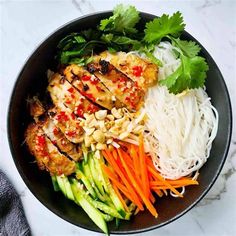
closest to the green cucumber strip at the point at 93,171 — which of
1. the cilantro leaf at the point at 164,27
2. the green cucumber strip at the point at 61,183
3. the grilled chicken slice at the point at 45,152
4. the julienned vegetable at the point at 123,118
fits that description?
the julienned vegetable at the point at 123,118

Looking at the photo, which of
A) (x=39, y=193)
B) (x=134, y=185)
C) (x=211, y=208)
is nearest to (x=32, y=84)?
(x=39, y=193)

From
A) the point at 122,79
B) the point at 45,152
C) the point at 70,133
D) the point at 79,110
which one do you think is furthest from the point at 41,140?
the point at 122,79

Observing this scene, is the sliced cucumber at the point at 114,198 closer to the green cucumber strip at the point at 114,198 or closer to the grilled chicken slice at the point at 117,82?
the green cucumber strip at the point at 114,198

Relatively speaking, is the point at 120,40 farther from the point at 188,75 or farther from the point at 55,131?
the point at 55,131

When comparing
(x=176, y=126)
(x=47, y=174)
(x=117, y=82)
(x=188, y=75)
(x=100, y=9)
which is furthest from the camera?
(x=100, y=9)

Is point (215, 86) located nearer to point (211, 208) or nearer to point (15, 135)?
point (211, 208)

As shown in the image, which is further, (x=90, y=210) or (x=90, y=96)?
(x=90, y=210)

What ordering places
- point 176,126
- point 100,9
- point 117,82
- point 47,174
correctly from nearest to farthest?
point 117,82, point 176,126, point 47,174, point 100,9
